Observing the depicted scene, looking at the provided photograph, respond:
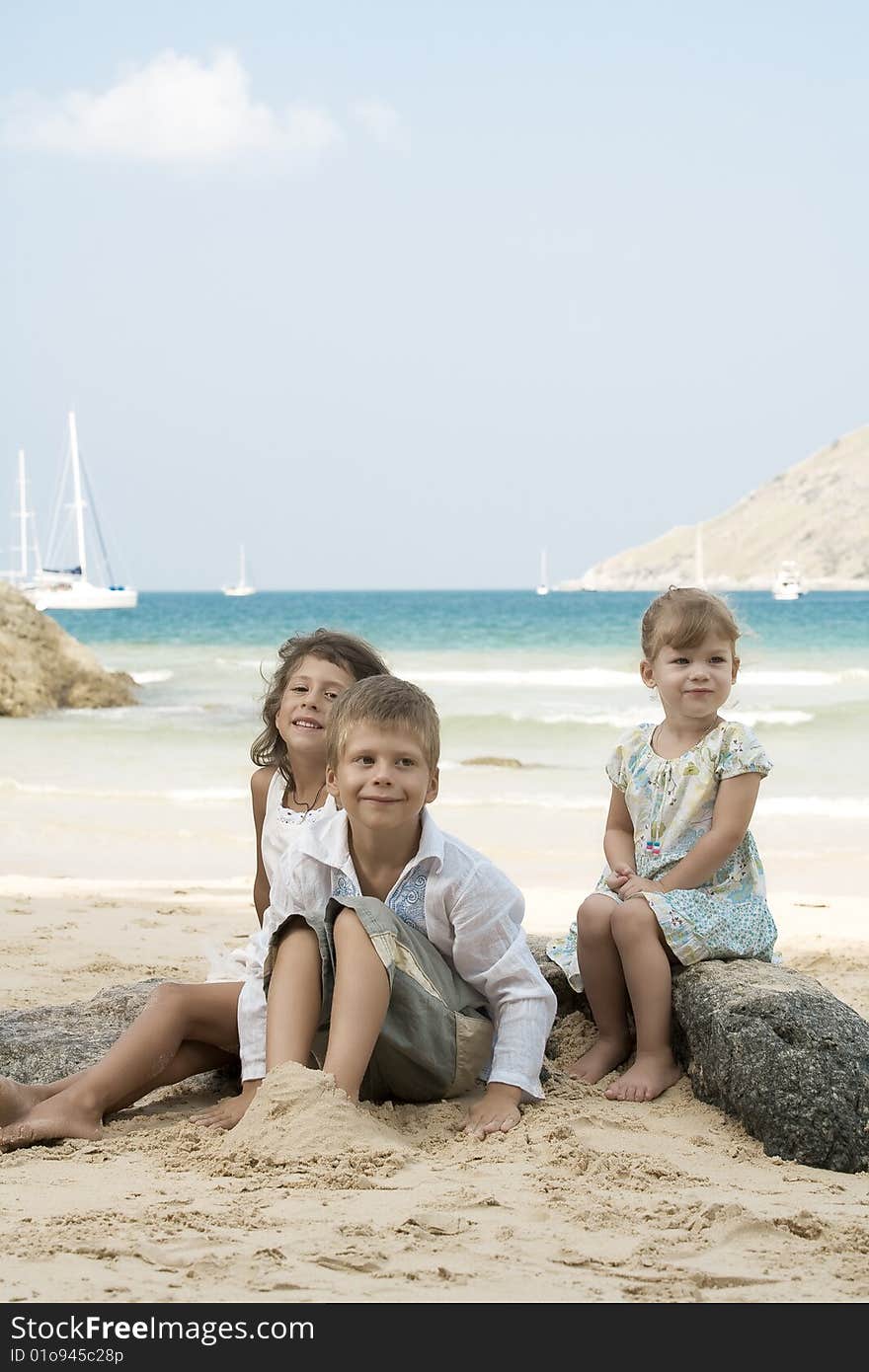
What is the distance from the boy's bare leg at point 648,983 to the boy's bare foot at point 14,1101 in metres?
1.55

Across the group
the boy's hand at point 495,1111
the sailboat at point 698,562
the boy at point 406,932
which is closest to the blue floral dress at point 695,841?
the boy at point 406,932

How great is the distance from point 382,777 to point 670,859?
113 cm

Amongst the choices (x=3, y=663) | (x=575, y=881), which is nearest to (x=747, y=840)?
(x=575, y=881)

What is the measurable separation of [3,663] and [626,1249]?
17.9m

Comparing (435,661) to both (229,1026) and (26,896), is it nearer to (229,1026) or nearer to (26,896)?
(26,896)

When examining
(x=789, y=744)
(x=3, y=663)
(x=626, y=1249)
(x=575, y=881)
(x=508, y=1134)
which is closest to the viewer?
(x=626, y=1249)

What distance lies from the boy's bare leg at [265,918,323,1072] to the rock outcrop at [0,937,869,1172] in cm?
89

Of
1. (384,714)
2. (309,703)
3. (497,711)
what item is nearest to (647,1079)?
(384,714)

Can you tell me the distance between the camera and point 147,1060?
3561 mm

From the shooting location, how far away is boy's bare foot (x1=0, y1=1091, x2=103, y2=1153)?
10.8ft

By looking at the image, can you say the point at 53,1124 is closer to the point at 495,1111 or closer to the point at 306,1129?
the point at 306,1129

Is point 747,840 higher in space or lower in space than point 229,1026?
higher

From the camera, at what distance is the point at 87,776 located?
13.5 metres

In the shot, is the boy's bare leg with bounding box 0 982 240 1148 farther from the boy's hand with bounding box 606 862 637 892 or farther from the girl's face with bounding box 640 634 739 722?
the girl's face with bounding box 640 634 739 722
